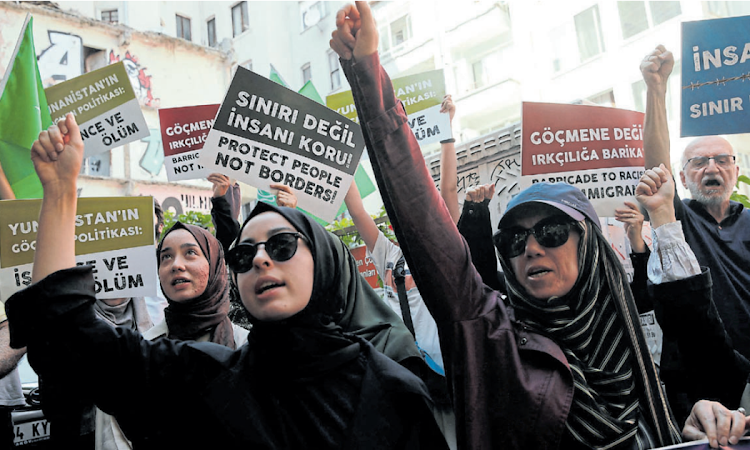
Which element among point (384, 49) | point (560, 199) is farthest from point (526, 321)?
point (384, 49)

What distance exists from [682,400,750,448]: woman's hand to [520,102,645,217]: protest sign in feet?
5.92

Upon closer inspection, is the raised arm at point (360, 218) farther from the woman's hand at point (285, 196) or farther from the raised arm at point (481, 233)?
the raised arm at point (481, 233)

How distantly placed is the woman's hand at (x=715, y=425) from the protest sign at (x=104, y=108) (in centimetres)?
390

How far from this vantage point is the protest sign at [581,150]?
3.61m

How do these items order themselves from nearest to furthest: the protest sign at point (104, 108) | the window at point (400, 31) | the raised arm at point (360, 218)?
the raised arm at point (360, 218) → the protest sign at point (104, 108) → the window at point (400, 31)

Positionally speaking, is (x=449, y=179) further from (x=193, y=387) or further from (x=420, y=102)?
(x=193, y=387)

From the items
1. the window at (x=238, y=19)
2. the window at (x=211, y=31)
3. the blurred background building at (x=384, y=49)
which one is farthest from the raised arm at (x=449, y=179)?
the window at (x=211, y=31)

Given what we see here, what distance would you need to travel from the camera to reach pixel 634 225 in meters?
2.97

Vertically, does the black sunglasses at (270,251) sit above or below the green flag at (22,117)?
below

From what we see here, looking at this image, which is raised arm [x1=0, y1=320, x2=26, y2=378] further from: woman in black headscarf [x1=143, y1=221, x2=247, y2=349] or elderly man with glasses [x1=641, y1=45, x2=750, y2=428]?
elderly man with glasses [x1=641, y1=45, x2=750, y2=428]

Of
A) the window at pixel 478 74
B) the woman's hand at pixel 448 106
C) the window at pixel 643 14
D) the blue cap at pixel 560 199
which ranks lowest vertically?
the blue cap at pixel 560 199

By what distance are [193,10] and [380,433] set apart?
29.9 metres

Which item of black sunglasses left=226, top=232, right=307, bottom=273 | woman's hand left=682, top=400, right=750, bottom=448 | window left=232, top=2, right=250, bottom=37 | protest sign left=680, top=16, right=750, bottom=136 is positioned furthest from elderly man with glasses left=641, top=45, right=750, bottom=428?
window left=232, top=2, right=250, bottom=37

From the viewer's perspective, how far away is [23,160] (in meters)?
4.15
